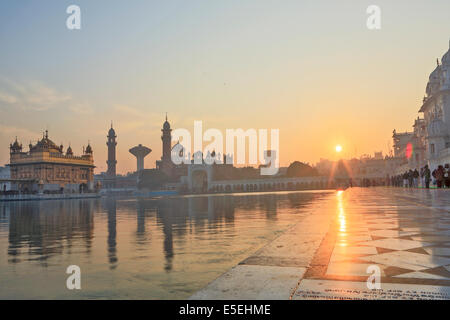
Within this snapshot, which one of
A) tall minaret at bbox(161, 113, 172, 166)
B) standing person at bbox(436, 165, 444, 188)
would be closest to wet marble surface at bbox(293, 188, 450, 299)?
standing person at bbox(436, 165, 444, 188)

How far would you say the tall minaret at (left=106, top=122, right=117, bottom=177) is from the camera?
186 meters

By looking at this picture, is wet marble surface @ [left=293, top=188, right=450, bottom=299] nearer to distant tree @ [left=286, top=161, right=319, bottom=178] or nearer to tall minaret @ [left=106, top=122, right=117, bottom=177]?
distant tree @ [left=286, top=161, right=319, bottom=178]

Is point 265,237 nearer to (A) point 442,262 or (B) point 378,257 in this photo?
(B) point 378,257

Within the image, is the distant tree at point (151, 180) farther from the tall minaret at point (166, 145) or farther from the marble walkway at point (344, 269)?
the marble walkway at point (344, 269)

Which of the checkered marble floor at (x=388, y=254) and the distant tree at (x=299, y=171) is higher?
the distant tree at (x=299, y=171)

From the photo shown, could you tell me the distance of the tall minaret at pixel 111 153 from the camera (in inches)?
7328

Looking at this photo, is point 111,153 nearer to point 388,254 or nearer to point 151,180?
point 151,180

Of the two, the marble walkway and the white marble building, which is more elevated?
the white marble building

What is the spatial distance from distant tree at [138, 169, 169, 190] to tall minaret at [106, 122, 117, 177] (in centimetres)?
5755

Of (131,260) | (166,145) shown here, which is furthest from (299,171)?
(131,260)

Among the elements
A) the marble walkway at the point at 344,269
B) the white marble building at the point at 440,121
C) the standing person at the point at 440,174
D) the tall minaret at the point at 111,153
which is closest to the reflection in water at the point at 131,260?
the marble walkway at the point at 344,269

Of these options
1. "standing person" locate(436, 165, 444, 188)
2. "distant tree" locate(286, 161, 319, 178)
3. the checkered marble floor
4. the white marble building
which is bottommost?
the checkered marble floor

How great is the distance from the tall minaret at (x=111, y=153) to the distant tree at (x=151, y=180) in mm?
57549
